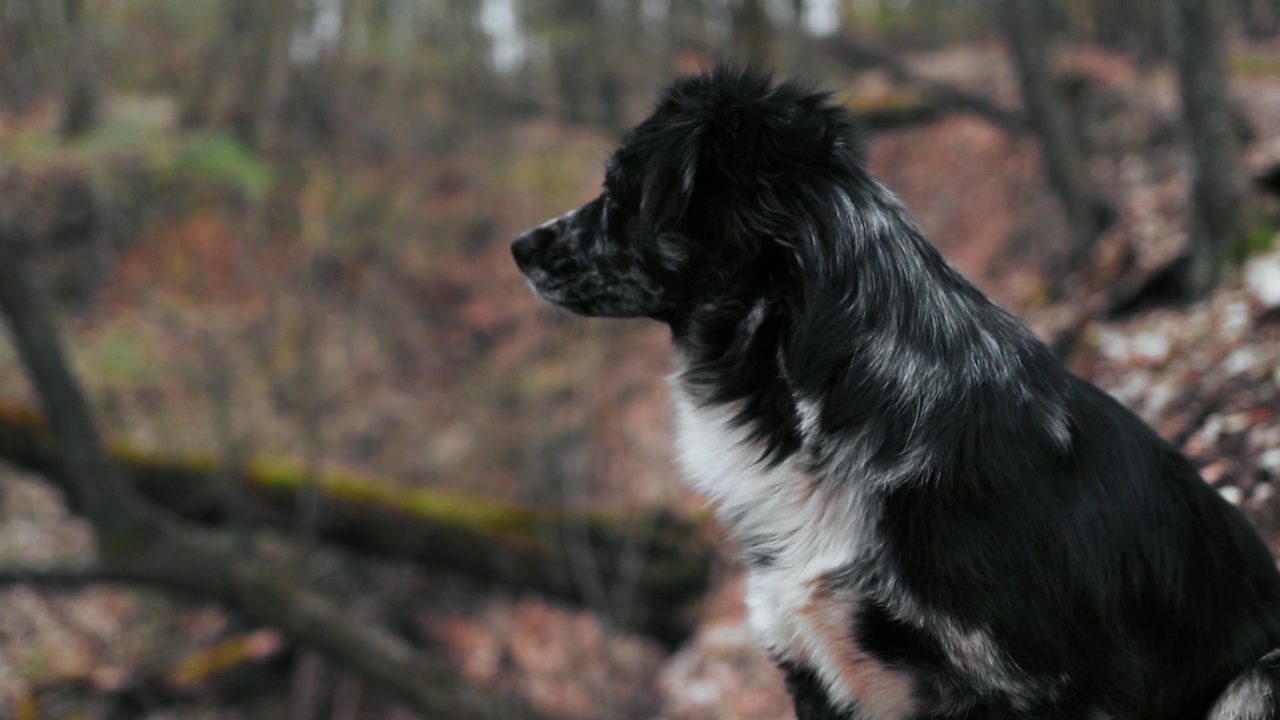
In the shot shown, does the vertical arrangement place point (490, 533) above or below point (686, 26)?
below

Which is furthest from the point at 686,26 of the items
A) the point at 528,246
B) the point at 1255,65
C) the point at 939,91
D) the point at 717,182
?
the point at 717,182

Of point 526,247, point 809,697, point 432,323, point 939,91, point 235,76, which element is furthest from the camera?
point 235,76

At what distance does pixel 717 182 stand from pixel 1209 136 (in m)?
5.21

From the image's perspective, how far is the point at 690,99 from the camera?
9.86ft

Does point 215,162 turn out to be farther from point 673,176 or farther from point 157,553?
point 673,176

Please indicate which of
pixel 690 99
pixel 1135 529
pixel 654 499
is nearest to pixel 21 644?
pixel 654 499

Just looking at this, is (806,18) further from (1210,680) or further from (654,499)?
(1210,680)

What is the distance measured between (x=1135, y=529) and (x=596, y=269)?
193 cm

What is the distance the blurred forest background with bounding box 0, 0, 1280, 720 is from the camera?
6.64 metres

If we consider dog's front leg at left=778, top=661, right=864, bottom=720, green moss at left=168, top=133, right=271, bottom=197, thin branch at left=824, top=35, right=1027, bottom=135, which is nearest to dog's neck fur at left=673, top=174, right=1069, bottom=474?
dog's front leg at left=778, top=661, right=864, bottom=720

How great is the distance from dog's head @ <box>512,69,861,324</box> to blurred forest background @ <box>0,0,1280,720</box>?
33.7 inches

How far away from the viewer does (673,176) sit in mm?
2930

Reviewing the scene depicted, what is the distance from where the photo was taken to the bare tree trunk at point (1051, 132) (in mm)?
8734

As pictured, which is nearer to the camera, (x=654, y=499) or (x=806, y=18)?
(x=654, y=499)
